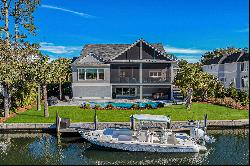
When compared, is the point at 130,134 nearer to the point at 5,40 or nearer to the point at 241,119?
the point at 241,119

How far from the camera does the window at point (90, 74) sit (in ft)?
188

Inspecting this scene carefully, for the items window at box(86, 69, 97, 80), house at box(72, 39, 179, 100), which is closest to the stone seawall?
house at box(72, 39, 179, 100)

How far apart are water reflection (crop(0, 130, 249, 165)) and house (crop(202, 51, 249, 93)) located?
99.2 ft

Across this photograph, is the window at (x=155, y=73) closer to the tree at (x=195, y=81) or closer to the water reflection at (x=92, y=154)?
the tree at (x=195, y=81)

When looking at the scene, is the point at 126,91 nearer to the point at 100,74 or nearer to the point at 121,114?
the point at 100,74

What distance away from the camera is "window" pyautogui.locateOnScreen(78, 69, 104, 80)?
5738 centimetres

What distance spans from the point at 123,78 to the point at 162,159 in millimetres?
31131

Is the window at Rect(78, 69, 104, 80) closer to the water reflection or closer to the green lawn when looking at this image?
the green lawn

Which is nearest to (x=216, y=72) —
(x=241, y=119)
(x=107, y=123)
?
(x=241, y=119)

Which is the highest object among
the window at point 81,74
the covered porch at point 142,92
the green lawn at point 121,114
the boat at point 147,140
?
the window at point 81,74

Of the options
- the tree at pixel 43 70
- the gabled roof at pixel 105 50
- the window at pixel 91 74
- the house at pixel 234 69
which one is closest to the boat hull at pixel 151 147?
the tree at pixel 43 70

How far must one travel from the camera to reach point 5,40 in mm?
42969

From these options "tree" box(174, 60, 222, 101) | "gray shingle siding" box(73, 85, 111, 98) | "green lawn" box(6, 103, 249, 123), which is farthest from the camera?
"gray shingle siding" box(73, 85, 111, 98)

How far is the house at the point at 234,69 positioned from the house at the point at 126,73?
1375 centimetres
